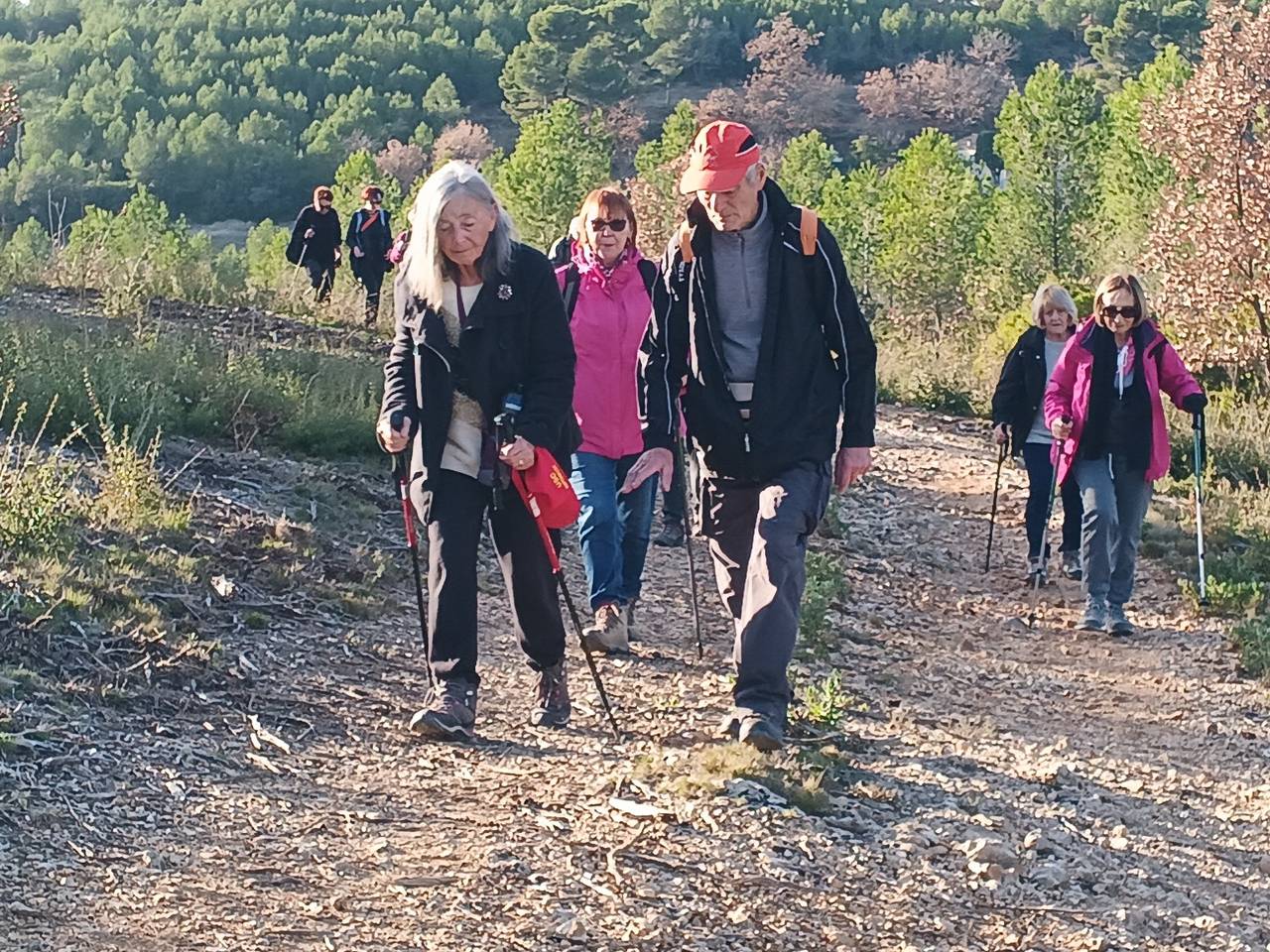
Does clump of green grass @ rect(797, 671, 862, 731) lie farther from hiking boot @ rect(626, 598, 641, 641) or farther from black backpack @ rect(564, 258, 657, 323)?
black backpack @ rect(564, 258, 657, 323)

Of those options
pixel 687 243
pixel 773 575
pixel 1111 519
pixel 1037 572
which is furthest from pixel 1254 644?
pixel 687 243

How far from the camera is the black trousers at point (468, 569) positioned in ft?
17.7

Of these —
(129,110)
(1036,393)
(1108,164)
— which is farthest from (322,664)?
(129,110)

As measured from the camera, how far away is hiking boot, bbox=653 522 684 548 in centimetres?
954

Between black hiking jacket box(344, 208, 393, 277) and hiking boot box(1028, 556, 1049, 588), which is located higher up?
black hiking jacket box(344, 208, 393, 277)

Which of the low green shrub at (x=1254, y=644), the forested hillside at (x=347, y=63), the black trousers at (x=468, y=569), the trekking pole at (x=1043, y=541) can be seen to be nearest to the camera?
the black trousers at (x=468, y=569)

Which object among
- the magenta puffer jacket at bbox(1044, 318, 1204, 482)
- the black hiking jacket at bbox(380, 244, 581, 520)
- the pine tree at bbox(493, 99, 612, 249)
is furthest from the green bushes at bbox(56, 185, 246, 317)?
the pine tree at bbox(493, 99, 612, 249)

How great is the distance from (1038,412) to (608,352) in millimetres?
3634

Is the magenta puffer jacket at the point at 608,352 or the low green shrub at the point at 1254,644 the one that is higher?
the magenta puffer jacket at the point at 608,352

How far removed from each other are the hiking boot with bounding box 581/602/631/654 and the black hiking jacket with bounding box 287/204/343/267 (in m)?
12.7

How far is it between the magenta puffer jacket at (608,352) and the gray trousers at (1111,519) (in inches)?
111

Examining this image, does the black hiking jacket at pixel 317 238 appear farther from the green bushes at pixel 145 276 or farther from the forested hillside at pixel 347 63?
the forested hillside at pixel 347 63

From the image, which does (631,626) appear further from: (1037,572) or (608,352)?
(1037,572)

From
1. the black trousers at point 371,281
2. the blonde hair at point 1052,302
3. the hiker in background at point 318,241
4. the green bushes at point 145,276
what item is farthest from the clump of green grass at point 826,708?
the hiker in background at point 318,241
